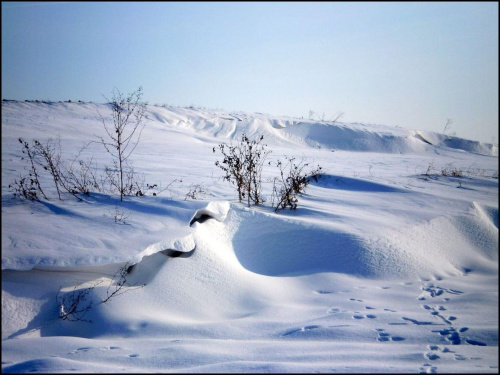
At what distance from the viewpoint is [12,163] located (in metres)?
5.38

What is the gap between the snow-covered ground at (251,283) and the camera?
5.92ft

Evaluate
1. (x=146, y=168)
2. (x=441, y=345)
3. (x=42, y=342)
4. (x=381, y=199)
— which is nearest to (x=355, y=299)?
(x=441, y=345)

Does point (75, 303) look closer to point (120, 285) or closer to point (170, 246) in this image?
point (120, 285)

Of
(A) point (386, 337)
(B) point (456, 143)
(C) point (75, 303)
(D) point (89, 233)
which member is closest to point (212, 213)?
(D) point (89, 233)

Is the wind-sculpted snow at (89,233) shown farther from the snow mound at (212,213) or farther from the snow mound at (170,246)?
the snow mound at (212,213)

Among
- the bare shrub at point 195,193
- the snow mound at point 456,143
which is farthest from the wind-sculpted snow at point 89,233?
the snow mound at point 456,143

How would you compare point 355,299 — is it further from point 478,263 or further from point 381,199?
point 381,199

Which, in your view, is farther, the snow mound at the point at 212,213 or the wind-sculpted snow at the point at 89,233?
the snow mound at the point at 212,213

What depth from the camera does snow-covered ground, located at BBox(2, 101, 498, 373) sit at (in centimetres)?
180

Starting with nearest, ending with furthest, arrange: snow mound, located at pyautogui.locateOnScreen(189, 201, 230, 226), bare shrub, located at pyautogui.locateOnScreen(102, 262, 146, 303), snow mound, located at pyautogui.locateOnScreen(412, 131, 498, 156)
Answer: bare shrub, located at pyautogui.locateOnScreen(102, 262, 146, 303)
snow mound, located at pyautogui.locateOnScreen(189, 201, 230, 226)
snow mound, located at pyautogui.locateOnScreen(412, 131, 498, 156)

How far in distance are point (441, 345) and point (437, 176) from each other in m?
6.30

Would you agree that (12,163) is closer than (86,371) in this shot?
No

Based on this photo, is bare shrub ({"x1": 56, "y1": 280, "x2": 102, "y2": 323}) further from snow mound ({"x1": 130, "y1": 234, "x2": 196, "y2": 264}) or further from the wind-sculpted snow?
snow mound ({"x1": 130, "y1": 234, "x2": 196, "y2": 264})

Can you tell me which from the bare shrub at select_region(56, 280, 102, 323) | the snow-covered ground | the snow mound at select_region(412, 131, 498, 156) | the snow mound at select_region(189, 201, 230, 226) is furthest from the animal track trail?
the snow mound at select_region(412, 131, 498, 156)
